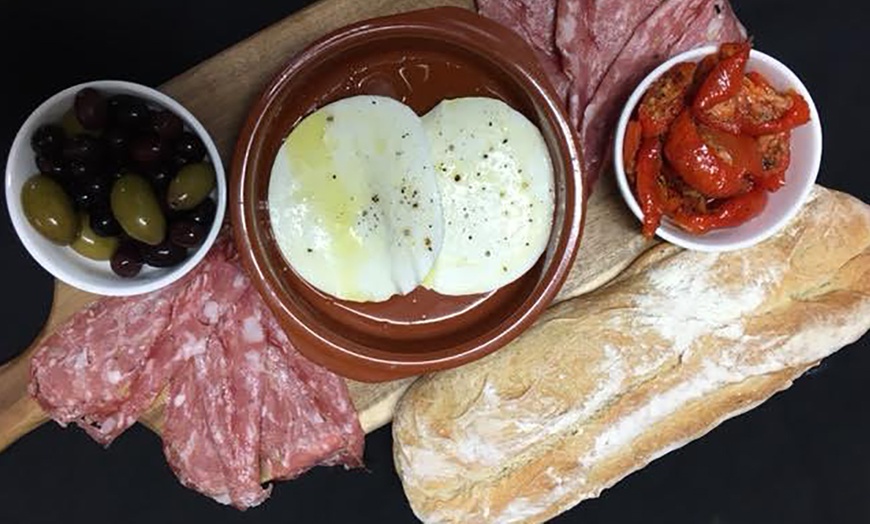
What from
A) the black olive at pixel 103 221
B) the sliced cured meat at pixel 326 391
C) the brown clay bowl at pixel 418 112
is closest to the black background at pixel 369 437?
the sliced cured meat at pixel 326 391

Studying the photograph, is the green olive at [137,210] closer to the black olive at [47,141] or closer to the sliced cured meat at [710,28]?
the black olive at [47,141]

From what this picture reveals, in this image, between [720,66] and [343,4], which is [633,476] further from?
[343,4]

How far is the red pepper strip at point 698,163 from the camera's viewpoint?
1.47 m

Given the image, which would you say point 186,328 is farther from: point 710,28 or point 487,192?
point 710,28

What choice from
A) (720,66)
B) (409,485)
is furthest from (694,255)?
(409,485)

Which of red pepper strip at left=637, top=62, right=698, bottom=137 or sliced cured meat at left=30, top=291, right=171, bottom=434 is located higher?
red pepper strip at left=637, top=62, right=698, bottom=137

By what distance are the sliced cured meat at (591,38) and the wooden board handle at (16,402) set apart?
93 centimetres

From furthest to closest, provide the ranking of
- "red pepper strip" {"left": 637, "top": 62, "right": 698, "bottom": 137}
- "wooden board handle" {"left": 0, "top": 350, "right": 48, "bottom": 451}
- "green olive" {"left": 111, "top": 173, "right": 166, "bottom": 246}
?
"wooden board handle" {"left": 0, "top": 350, "right": 48, "bottom": 451} < "red pepper strip" {"left": 637, "top": 62, "right": 698, "bottom": 137} < "green olive" {"left": 111, "top": 173, "right": 166, "bottom": 246}

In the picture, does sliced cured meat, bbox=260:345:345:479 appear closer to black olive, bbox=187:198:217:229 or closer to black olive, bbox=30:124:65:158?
black olive, bbox=187:198:217:229

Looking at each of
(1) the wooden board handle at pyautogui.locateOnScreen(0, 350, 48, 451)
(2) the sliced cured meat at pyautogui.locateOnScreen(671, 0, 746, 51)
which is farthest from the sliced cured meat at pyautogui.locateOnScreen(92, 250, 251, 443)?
(2) the sliced cured meat at pyautogui.locateOnScreen(671, 0, 746, 51)

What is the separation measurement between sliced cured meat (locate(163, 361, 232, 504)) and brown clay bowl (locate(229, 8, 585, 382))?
0.19 metres

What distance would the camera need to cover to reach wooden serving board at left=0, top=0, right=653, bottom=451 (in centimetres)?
160

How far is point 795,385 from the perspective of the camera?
1.91 meters

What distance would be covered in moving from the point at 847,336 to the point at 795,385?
10.7 inches
